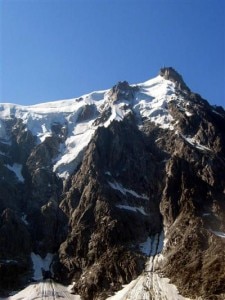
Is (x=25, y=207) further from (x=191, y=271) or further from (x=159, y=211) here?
(x=191, y=271)

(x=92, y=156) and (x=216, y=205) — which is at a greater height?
(x=92, y=156)

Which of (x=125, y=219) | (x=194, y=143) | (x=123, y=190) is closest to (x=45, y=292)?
(x=125, y=219)

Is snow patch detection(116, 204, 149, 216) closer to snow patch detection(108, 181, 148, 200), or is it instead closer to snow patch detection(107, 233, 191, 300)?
snow patch detection(108, 181, 148, 200)

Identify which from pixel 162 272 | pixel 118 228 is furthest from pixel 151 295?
pixel 118 228

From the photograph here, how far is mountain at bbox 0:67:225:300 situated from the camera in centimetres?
13612

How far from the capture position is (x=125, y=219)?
528ft

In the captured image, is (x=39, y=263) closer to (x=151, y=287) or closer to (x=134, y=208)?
(x=134, y=208)

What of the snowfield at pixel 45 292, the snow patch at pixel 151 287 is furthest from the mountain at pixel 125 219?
the snowfield at pixel 45 292

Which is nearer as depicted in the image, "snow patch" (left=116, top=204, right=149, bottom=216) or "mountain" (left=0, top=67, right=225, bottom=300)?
"mountain" (left=0, top=67, right=225, bottom=300)

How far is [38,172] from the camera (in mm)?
196125

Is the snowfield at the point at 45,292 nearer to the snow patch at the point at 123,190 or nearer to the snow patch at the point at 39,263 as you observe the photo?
the snow patch at the point at 39,263

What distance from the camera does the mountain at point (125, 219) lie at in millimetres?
136125

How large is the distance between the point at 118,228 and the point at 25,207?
43172mm

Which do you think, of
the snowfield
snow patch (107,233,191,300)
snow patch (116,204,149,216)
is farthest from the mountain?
the snowfield
